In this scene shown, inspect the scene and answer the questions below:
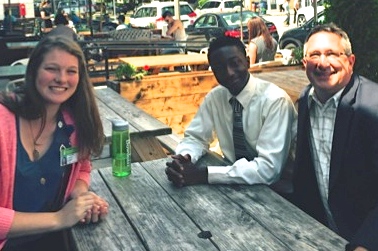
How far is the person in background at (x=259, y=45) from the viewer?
841 cm

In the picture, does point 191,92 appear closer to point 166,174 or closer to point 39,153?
point 166,174

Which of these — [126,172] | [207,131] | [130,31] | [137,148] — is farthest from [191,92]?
[130,31]

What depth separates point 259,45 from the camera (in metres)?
8.46

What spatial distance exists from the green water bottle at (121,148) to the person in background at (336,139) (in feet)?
2.64

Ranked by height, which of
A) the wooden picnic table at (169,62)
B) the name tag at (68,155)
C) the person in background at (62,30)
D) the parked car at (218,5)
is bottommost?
the wooden picnic table at (169,62)

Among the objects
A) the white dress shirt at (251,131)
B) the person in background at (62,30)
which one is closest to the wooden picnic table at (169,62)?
the person in background at (62,30)

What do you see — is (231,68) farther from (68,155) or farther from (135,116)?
(135,116)

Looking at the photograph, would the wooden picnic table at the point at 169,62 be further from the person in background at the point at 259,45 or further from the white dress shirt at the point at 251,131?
the white dress shirt at the point at 251,131

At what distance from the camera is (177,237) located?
75.2 inches

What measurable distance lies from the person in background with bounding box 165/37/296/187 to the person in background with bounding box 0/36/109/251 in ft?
1.40

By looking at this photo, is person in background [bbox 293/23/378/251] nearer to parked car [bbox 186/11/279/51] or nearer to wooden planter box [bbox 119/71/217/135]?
wooden planter box [bbox 119/71/217/135]

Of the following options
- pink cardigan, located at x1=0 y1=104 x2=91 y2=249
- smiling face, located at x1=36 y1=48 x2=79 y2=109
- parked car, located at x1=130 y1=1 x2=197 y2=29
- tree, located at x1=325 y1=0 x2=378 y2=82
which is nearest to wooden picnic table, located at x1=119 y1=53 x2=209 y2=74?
tree, located at x1=325 y1=0 x2=378 y2=82

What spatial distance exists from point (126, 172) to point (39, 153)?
54 cm

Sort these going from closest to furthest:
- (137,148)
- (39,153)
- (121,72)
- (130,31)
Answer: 1. (39,153)
2. (137,148)
3. (121,72)
4. (130,31)
